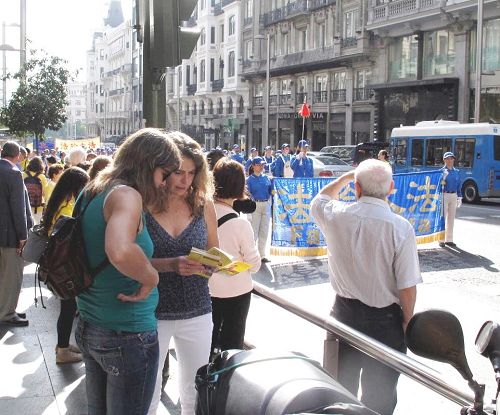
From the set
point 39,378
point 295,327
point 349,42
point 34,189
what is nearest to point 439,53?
point 349,42

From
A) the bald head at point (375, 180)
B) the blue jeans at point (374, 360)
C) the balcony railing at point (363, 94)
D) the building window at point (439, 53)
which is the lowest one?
the blue jeans at point (374, 360)

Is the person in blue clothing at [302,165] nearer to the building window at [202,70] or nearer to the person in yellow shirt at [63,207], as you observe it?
the person in yellow shirt at [63,207]

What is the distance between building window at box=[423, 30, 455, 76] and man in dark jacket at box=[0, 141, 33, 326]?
2991cm

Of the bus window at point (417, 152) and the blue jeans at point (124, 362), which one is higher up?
the bus window at point (417, 152)

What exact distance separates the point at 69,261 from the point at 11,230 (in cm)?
438

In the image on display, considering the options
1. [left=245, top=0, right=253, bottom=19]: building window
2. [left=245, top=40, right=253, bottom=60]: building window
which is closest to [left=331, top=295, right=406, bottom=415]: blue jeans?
[left=245, top=40, right=253, bottom=60]: building window

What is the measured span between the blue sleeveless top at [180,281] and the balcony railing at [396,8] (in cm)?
3200

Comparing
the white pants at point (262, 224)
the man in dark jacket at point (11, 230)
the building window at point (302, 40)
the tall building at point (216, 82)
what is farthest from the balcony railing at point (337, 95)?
the man in dark jacket at point (11, 230)

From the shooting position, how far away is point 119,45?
326 feet

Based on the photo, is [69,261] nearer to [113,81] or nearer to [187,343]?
[187,343]

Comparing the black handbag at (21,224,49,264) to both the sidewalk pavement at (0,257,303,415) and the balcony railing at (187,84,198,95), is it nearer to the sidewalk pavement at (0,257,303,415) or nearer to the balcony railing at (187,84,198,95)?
the sidewalk pavement at (0,257,303,415)

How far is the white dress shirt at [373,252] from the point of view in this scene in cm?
376

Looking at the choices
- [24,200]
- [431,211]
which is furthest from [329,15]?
[24,200]

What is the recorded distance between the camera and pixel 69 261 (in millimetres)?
2865
